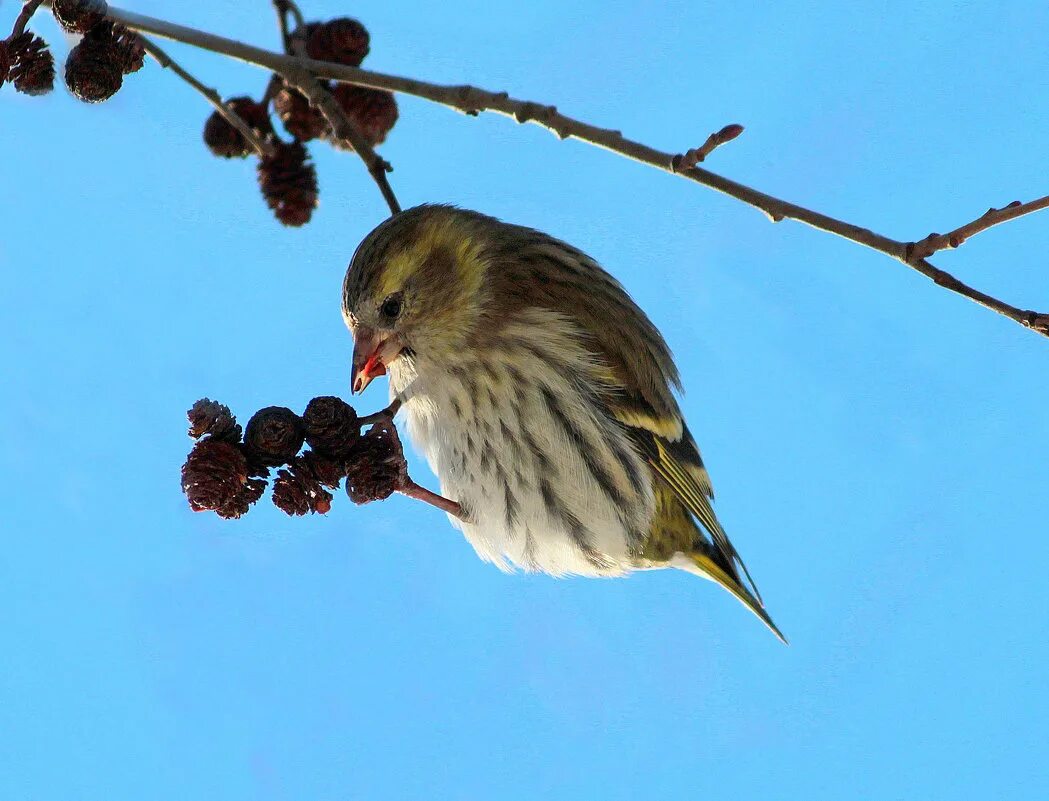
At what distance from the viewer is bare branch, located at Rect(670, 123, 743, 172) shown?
5.45 feet

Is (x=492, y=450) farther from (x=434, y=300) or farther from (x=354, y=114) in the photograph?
(x=354, y=114)

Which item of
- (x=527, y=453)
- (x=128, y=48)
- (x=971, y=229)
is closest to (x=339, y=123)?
(x=128, y=48)

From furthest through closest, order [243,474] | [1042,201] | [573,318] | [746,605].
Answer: [746,605] → [573,318] → [243,474] → [1042,201]

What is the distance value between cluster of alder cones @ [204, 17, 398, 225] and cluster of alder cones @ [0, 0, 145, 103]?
1.40ft

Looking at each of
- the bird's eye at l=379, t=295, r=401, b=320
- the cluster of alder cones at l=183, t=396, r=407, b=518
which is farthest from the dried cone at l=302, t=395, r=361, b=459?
the bird's eye at l=379, t=295, r=401, b=320

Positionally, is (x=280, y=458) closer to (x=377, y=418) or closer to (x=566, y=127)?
(x=377, y=418)

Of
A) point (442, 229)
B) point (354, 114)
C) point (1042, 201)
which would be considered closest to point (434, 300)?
point (442, 229)

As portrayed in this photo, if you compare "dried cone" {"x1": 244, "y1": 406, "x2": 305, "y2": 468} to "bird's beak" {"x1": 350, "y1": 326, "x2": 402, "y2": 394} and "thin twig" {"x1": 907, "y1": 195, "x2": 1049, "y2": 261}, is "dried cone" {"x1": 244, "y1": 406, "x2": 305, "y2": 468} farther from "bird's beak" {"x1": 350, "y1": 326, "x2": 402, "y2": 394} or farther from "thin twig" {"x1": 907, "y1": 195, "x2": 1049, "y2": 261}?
"thin twig" {"x1": 907, "y1": 195, "x2": 1049, "y2": 261}

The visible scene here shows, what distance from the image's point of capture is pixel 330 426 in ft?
5.80

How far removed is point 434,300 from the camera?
8.26 ft

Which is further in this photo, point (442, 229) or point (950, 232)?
point (442, 229)

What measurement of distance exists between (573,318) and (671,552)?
653 mm

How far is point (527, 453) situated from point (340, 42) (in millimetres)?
1005

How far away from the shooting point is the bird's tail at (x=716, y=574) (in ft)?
9.00
